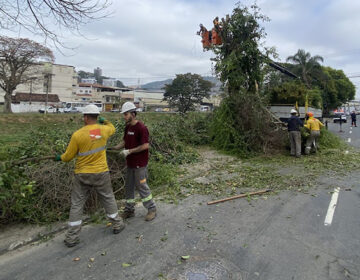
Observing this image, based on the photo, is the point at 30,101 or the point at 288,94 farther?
the point at 30,101

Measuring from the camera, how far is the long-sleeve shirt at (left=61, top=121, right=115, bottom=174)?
3623mm

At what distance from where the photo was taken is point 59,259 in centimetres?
326

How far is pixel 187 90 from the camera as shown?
52500 millimetres

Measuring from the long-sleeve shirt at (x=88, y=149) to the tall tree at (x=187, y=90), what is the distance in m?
48.5

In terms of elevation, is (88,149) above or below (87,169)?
above

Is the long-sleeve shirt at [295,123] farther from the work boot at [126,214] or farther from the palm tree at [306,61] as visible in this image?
the palm tree at [306,61]

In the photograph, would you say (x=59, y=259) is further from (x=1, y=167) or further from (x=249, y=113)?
(x=249, y=113)

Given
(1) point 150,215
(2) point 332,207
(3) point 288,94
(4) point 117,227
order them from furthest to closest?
(3) point 288,94 → (2) point 332,207 → (1) point 150,215 → (4) point 117,227

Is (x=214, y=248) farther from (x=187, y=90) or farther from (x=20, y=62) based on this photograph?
(x=187, y=90)

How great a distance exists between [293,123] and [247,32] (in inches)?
176

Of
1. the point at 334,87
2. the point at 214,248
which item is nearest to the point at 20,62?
the point at 214,248

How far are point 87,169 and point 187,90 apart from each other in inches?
1968

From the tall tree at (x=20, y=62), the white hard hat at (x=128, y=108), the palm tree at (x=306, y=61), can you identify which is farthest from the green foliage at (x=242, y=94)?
the palm tree at (x=306, y=61)

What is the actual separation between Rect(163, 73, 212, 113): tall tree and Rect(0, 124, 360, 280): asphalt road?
48.0 meters
